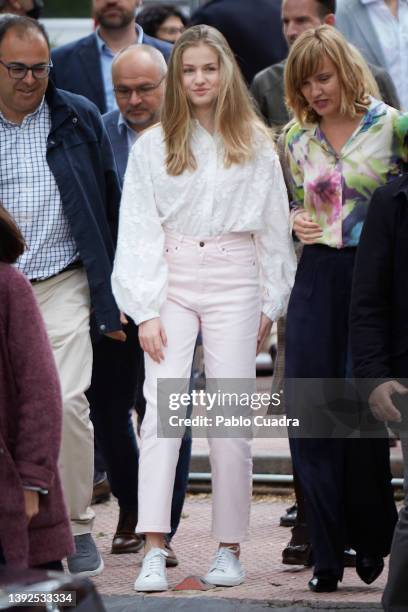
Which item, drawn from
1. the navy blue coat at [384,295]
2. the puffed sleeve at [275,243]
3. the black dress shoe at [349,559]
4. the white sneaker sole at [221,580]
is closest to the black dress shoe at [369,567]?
the black dress shoe at [349,559]

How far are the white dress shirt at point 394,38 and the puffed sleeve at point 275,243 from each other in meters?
1.67

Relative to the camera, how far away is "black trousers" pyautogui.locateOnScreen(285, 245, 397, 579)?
6191 mm

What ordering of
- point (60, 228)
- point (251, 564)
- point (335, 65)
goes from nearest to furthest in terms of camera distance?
point (335, 65)
point (60, 228)
point (251, 564)

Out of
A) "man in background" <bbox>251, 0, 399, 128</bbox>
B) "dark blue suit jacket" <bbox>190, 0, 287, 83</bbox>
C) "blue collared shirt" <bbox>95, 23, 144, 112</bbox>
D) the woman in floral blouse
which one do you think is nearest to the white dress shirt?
"man in background" <bbox>251, 0, 399, 128</bbox>

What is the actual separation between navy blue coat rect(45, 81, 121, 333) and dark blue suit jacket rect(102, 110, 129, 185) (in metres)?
0.51

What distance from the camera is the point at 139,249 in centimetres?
654

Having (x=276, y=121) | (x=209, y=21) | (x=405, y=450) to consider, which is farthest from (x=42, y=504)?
(x=209, y=21)

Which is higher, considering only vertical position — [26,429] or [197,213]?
[197,213]

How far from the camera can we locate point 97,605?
389 centimetres

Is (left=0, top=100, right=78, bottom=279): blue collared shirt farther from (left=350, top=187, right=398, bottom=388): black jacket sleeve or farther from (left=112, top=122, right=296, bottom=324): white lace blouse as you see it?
(left=350, top=187, right=398, bottom=388): black jacket sleeve

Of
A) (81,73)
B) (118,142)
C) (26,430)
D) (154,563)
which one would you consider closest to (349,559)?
(154,563)

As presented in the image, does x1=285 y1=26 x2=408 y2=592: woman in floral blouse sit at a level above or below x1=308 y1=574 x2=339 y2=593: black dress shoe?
above

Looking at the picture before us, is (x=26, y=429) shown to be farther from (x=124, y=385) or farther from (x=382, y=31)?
(x=382, y=31)

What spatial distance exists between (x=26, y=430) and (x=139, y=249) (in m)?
2.00
